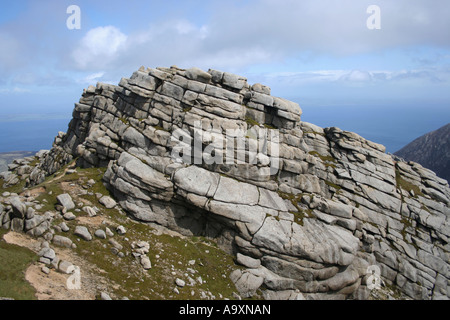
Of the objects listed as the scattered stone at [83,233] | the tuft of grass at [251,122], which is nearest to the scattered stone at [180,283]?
the scattered stone at [83,233]

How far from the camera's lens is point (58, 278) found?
19.5 metres

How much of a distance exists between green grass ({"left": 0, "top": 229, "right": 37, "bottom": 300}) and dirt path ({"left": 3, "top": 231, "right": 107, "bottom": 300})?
41cm

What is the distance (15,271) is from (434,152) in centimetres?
21878

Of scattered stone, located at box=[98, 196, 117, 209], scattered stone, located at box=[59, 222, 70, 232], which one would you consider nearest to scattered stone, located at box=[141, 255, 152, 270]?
scattered stone, located at box=[59, 222, 70, 232]

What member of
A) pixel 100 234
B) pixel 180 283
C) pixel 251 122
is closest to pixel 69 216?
pixel 100 234

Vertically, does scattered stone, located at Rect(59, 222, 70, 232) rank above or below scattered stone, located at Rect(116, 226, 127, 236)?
above

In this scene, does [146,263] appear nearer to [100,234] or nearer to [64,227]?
[100,234]

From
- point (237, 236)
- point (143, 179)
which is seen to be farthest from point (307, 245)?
point (143, 179)

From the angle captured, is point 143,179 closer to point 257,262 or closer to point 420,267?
point 257,262

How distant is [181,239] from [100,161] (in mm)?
20096

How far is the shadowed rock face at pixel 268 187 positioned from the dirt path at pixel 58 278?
9.86 meters

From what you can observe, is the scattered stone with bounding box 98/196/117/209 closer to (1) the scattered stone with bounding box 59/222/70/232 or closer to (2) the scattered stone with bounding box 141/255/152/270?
(1) the scattered stone with bounding box 59/222/70/232

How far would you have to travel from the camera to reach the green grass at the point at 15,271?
16.9 metres

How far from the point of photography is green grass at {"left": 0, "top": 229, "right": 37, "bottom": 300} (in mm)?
16922
